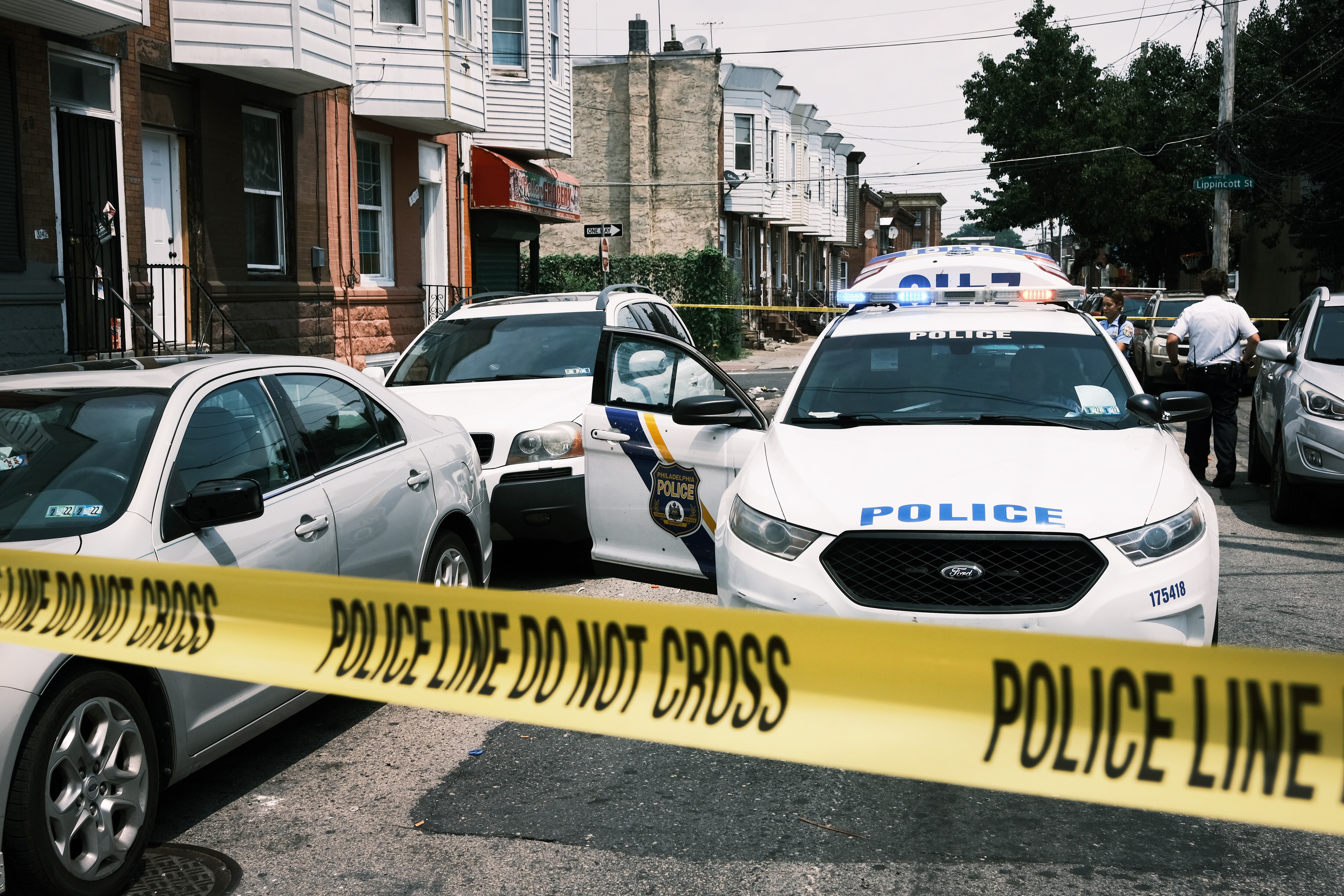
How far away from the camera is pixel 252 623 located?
125 inches

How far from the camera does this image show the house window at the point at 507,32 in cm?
2511

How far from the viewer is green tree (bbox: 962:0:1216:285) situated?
140 feet

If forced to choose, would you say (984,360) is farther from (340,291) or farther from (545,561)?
(340,291)

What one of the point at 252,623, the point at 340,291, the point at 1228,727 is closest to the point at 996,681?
the point at 1228,727

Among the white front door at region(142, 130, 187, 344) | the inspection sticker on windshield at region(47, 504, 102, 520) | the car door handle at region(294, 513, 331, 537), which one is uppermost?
the white front door at region(142, 130, 187, 344)

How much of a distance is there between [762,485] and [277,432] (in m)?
1.95

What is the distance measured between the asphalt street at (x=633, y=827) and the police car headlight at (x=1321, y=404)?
5.60m

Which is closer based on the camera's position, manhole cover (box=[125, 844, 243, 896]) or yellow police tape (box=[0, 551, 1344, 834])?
yellow police tape (box=[0, 551, 1344, 834])

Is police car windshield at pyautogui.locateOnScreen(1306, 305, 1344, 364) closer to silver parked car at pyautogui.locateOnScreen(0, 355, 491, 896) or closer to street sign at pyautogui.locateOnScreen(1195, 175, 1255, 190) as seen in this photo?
silver parked car at pyautogui.locateOnScreen(0, 355, 491, 896)

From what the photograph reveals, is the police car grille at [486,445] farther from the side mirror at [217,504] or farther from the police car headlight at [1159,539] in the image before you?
the police car headlight at [1159,539]

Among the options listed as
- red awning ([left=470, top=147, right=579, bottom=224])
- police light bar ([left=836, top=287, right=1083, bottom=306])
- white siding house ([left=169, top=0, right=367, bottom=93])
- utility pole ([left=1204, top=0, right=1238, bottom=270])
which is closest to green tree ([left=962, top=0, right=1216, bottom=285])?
utility pole ([left=1204, top=0, right=1238, bottom=270])

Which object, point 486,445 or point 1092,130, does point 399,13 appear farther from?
point 1092,130

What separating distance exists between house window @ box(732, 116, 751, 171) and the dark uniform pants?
1329 inches

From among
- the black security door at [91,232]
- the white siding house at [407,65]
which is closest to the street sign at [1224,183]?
the white siding house at [407,65]
